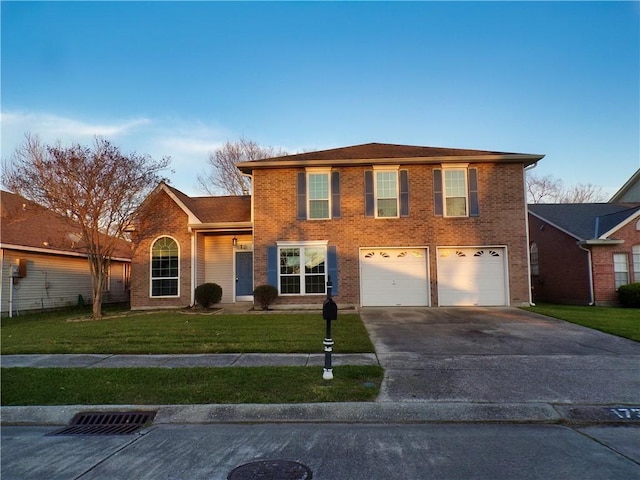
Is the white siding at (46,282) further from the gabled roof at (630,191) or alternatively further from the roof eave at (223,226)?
the gabled roof at (630,191)

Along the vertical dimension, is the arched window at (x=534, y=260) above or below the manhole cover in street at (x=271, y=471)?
above

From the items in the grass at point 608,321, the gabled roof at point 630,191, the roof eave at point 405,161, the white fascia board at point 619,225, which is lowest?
the grass at point 608,321

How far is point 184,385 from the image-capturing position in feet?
22.0

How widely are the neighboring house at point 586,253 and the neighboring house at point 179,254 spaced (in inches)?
558

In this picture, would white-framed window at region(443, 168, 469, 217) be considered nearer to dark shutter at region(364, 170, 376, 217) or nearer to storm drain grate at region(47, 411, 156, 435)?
dark shutter at region(364, 170, 376, 217)

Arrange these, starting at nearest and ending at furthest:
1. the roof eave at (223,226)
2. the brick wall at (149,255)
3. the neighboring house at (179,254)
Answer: the roof eave at (223,226) < the neighboring house at (179,254) < the brick wall at (149,255)

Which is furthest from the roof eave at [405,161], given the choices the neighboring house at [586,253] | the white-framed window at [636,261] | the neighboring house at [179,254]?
the white-framed window at [636,261]

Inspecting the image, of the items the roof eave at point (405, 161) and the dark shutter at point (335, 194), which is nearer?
the roof eave at point (405, 161)

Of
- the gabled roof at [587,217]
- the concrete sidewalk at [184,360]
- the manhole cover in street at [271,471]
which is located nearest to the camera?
the manhole cover in street at [271,471]

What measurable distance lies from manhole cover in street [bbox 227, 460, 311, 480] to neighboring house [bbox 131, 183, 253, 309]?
43.4 feet

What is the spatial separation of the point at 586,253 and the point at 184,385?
18.2m

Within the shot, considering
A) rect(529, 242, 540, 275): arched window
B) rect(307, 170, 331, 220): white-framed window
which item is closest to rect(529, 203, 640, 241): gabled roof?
rect(529, 242, 540, 275): arched window

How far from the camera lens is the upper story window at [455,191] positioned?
1608 cm

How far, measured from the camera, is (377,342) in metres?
9.72
